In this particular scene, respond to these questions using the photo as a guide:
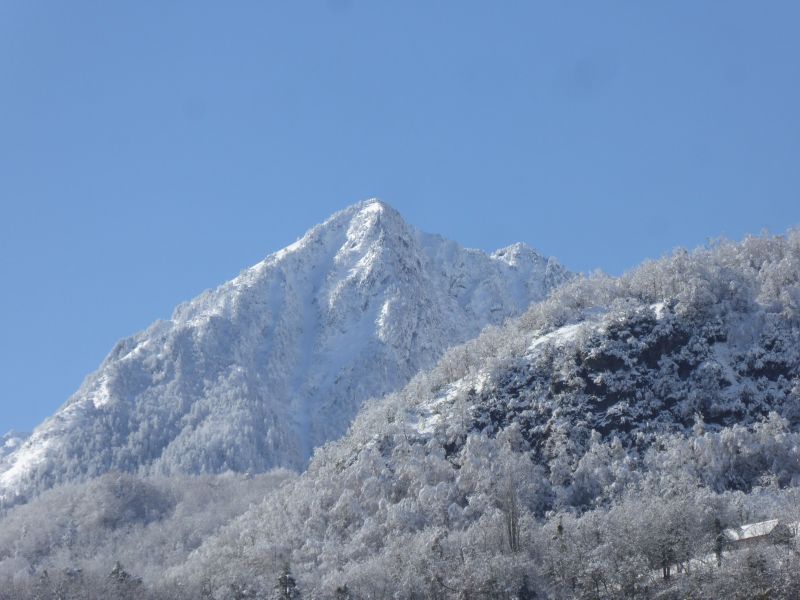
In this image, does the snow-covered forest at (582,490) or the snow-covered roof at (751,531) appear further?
the snow-covered roof at (751,531)

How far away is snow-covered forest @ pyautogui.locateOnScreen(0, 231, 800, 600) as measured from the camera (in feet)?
411

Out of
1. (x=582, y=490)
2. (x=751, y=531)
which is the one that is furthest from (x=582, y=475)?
(x=751, y=531)

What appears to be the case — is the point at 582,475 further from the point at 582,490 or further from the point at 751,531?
the point at 751,531

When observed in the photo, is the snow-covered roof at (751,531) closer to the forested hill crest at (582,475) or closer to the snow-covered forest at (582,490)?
the snow-covered forest at (582,490)

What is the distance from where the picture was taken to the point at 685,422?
177 metres

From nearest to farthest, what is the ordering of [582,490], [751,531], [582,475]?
[751,531], [582,490], [582,475]

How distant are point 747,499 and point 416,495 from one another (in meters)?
51.0

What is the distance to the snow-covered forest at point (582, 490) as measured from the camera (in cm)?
12512

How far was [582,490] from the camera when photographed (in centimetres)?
16875

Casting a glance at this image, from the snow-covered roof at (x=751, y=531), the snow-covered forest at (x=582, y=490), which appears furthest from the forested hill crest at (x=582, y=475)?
Result: the snow-covered roof at (x=751, y=531)


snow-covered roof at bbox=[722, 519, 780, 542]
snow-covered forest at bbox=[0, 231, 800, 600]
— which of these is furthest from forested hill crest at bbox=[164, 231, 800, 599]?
snow-covered roof at bbox=[722, 519, 780, 542]

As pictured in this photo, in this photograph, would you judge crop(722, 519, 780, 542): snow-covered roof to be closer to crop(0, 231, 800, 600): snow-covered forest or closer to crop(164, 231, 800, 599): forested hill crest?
crop(0, 231, 800, 600): snow-covered forest

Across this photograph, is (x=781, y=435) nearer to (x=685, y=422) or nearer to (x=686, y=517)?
(x=685, y=422)

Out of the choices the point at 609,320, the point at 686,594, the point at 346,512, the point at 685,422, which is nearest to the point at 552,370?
the point at 609,320
